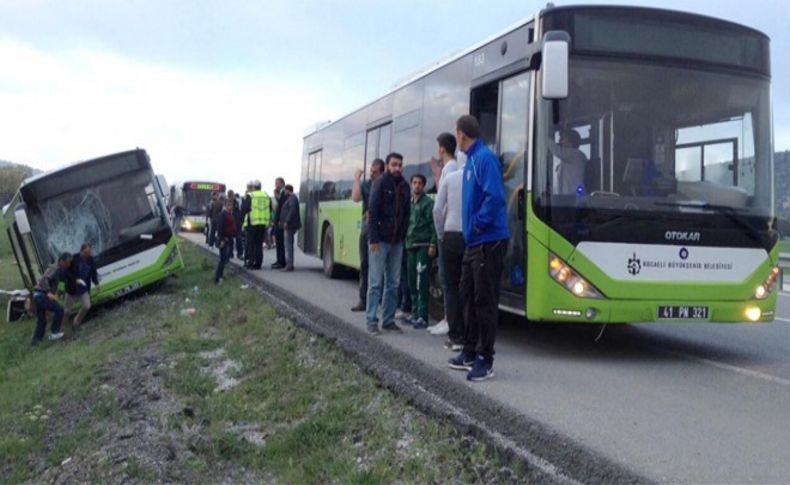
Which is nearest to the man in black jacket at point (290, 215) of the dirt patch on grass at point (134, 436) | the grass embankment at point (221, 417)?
the grass embankment at point (221, 417)

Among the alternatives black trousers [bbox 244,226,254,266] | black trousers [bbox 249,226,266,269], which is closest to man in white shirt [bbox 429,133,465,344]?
black trousers [bbox 249,226,266,269]

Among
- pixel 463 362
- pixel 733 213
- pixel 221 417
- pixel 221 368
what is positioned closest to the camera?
pixel 463 362

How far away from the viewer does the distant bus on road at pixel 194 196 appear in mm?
44375

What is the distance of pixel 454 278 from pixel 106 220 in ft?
33.5

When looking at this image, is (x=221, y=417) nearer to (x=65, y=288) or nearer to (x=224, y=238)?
(x=65, y=288)

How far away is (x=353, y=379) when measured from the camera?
789 centimetres

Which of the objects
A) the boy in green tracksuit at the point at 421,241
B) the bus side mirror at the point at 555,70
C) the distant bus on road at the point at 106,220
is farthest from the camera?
the distant bus on road at the point at 106,220

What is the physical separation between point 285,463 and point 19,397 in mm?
5815

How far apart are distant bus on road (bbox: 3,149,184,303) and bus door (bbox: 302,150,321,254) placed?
2958mm

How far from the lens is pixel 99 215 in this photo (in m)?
16.3

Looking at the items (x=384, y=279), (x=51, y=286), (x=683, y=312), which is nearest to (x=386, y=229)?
(x=384, y=279)

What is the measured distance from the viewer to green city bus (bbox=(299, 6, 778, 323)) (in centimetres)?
802

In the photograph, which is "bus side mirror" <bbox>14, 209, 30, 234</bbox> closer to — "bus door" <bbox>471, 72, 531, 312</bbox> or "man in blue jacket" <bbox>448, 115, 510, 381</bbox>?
"bus door" <bbox>471, 72, 531, 312</bbox>

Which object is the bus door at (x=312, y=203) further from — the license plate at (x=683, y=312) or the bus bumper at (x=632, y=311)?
the license plate at (x=683, y=312)
